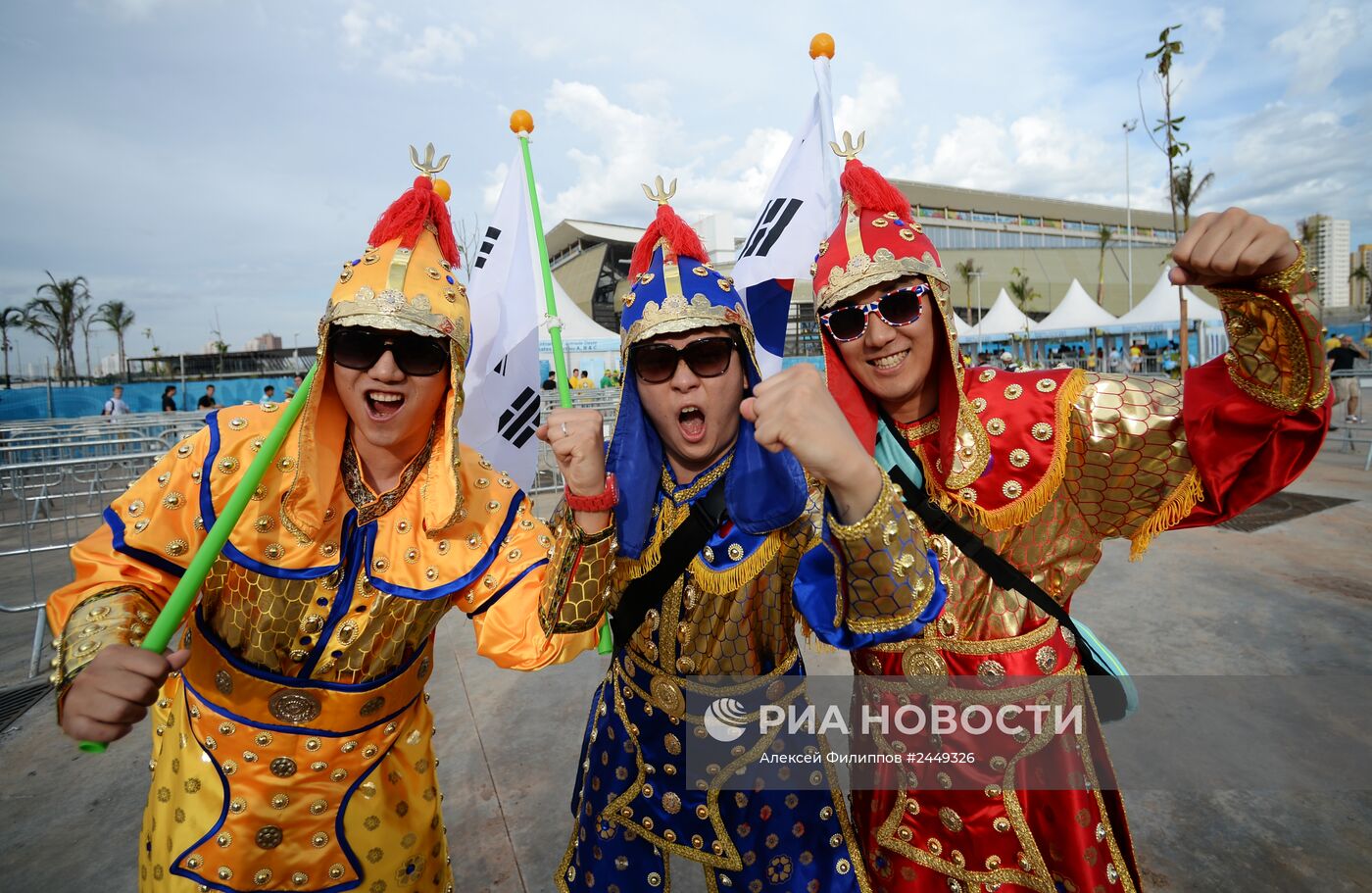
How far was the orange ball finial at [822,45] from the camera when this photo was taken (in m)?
3.43

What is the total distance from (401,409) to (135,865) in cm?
275

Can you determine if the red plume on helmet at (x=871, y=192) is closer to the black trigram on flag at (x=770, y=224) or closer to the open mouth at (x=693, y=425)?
the open mouth at (x=693, y=425)

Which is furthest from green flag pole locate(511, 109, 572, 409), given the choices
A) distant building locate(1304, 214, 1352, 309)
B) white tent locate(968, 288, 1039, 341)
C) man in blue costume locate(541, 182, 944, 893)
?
distant building locate(1304, 214, 1352, 309)

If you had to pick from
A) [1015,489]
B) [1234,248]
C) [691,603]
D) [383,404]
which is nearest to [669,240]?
[383,404]

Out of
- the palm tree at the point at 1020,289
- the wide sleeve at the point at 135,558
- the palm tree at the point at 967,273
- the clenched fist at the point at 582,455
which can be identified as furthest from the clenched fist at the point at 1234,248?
the palm tree at the point at 1020,289

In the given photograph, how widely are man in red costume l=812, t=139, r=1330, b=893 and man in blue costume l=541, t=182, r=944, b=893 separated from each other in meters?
0.27

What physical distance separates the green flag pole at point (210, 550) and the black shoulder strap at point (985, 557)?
1.64 meters

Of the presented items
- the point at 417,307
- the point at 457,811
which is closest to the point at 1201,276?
the point at 417,307

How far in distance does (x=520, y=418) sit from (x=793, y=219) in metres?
2.06

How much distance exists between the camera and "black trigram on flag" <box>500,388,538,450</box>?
381 centimetres

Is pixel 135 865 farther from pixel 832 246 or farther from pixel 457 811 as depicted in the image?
pixel 832 246

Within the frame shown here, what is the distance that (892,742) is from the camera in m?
1.86

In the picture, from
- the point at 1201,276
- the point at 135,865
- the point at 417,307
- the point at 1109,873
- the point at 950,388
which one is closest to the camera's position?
the point at 1201,276

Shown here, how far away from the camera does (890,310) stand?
1.85m
